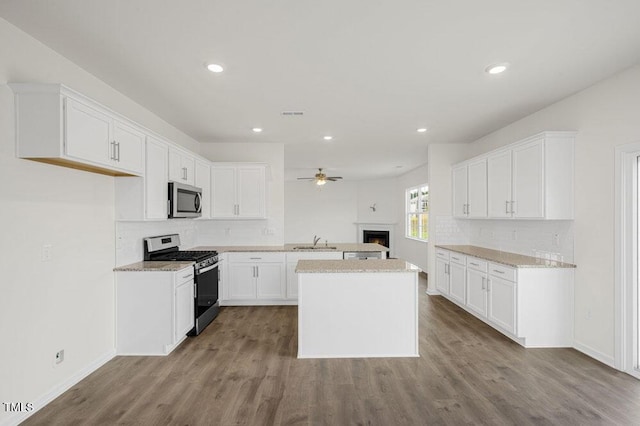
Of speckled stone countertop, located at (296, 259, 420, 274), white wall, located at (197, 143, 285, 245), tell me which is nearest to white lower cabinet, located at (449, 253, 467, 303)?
speckled stone countertop, located at (296, 259, 420, 274)

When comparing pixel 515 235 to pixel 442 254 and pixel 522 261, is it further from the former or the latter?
pixel 442 254

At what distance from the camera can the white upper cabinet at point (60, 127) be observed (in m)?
2.15

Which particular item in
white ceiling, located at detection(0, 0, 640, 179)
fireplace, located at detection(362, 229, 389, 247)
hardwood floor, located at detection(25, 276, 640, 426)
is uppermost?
white ceiling, located at detection(0, 0, 640, 179)

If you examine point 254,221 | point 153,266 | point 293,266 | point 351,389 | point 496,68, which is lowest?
point 351,389

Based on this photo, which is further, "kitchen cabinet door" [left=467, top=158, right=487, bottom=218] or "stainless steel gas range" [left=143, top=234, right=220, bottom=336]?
"kitchen cabinet door" [left=467, top=158, right=487, bottom=218]

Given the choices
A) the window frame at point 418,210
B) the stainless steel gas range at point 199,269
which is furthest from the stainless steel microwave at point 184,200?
the window frame at point 418,210

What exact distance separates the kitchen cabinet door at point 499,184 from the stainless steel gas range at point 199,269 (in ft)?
12.7

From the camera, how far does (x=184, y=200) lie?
405 cm

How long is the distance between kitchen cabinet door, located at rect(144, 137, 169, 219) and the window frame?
5568mm

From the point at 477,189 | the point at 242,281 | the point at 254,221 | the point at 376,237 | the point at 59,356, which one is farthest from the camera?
the point at 376,237

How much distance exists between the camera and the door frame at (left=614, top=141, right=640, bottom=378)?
279cm

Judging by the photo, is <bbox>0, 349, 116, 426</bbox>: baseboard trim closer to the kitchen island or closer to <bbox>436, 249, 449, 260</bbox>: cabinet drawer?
the kitchen island

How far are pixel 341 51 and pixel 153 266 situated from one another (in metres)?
2.80

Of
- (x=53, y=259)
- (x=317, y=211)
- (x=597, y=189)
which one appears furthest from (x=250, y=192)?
(x=317, y=211)
